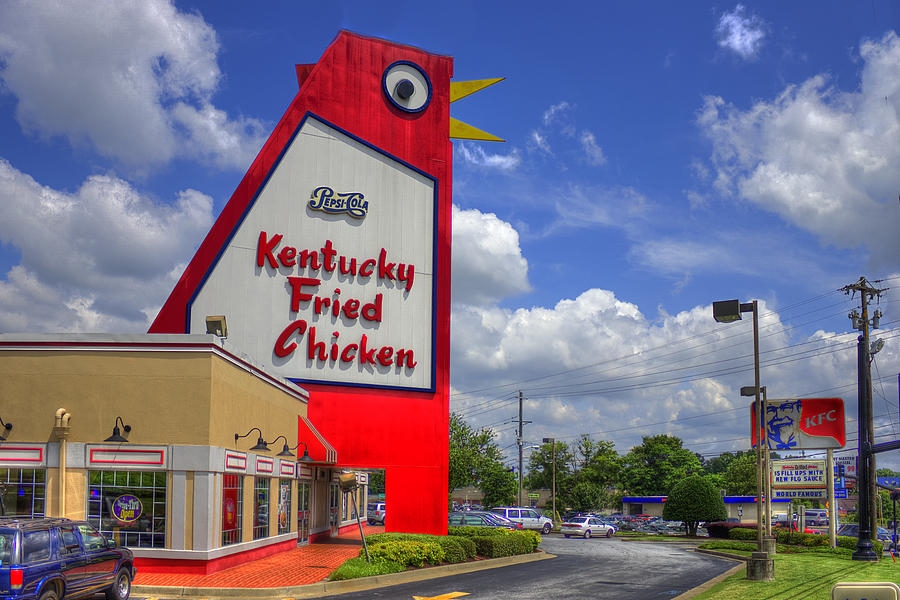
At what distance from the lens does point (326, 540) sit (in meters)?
36.8

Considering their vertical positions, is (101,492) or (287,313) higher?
(287,313)

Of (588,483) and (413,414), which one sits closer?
(413,414)

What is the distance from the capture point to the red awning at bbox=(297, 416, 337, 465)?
3338 centimetres

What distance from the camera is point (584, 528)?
54.6m

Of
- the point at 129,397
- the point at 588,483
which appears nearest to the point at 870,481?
the point at 129,397

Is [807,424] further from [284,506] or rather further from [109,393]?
[109,393]

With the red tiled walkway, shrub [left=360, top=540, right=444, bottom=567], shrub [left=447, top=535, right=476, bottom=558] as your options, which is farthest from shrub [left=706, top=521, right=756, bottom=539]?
shrub [left=360, top=540, right=444, bottom=567]

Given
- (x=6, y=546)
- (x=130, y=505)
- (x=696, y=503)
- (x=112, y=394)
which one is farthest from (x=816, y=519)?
(x=6, y=546)

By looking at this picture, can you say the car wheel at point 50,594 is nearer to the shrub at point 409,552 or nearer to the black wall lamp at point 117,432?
the black wall lamp at point 117,432

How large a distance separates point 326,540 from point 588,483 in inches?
2324

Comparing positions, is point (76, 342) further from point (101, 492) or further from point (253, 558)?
point (253, 558)

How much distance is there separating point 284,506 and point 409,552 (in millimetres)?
7082

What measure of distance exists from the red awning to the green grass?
16.2 meters

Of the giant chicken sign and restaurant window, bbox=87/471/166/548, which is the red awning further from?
restaurant window, bbox=87/471/166/548
